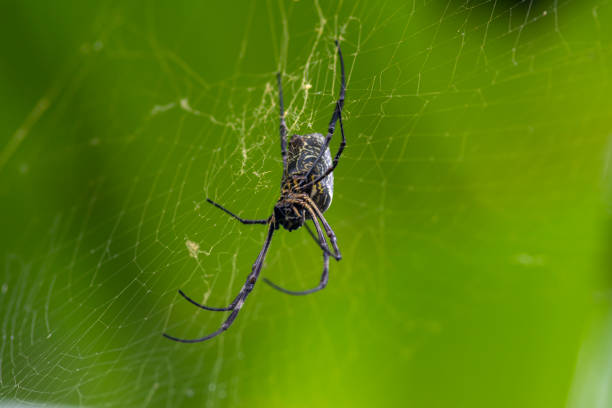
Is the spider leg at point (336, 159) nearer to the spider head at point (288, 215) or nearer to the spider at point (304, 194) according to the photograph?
the spider at point (304, 194)

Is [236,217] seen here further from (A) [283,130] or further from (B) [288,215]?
(A) [283,130]

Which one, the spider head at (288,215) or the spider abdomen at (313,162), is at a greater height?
the spider abdomen at (313,162)

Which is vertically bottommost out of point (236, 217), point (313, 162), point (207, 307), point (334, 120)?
point (207, 307)

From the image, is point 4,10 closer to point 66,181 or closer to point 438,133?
point 66,181

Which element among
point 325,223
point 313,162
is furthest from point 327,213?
point 313,162

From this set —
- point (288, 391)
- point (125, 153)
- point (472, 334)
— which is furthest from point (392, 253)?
point (125, 153)

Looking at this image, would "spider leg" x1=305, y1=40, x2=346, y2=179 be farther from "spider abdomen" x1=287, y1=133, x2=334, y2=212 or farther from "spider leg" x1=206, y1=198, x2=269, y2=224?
"spider leg" x1=206, y1=198, x2=269, y2=224

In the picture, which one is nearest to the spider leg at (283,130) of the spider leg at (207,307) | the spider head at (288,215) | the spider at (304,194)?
the spider at (304,194)

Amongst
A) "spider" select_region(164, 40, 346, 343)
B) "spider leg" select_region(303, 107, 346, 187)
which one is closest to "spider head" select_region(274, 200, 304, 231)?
"spider" select_region(164, 40, 346, 343)
